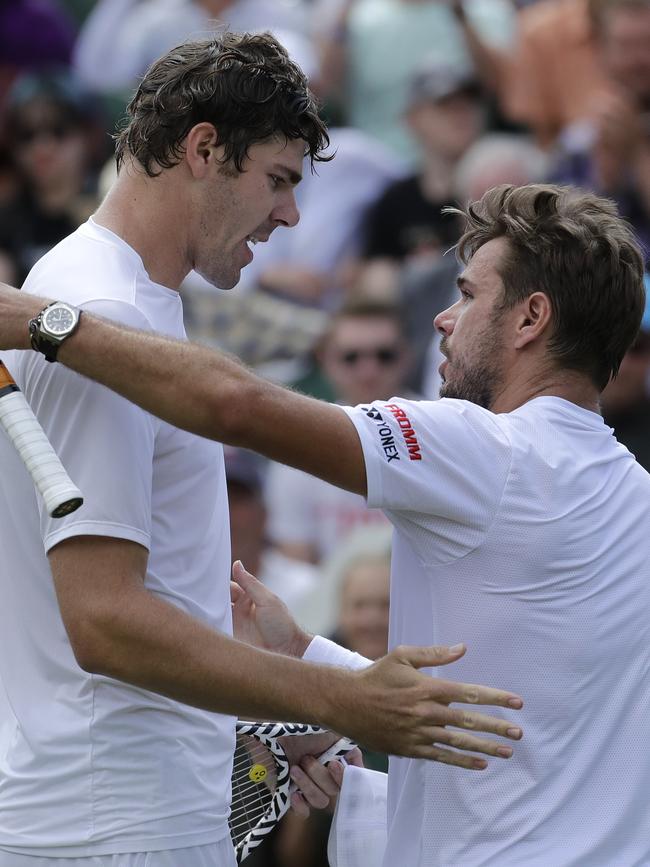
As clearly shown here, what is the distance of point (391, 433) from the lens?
246 centimetres

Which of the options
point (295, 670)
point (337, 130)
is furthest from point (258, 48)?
point (337, 130)

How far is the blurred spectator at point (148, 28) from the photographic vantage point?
26.5 ft

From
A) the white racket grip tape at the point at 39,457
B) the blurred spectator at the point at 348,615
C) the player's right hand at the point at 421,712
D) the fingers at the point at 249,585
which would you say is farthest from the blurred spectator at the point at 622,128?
the white racket grip tape at the point at 39,457

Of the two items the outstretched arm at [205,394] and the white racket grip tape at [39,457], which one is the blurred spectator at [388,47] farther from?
the white racket grip tape at [39,457]

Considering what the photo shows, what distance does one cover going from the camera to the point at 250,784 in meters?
3.13

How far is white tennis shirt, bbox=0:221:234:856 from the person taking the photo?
2496 millimetres

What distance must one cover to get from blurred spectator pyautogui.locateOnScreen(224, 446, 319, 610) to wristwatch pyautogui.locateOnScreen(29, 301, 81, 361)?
325 cm

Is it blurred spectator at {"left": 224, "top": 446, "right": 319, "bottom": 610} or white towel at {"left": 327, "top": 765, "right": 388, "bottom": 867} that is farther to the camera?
blurred spectator at {"left": 224, "top": 446, "right": 319, "bottom": 610}

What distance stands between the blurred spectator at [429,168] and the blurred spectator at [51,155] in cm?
174

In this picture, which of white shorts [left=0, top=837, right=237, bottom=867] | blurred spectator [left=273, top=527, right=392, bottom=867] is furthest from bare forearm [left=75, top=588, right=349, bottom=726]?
blurred spectator [left=273, top=527, right=392, bottom=867]

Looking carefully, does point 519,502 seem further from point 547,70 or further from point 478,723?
point 547,70

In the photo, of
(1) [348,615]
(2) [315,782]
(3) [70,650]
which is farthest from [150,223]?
(1) [348,615]

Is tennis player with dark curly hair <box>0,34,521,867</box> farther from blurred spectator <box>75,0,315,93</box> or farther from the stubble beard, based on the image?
blurred spectator <box>75,0,315,93</box>

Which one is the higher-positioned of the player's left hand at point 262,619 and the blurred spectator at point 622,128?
the blurred spectator at point 622,128
